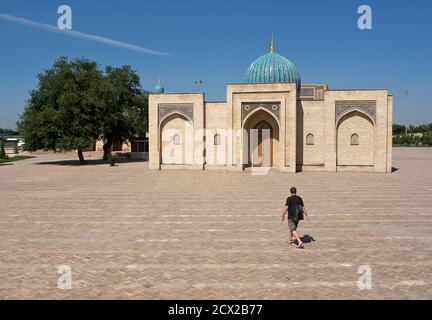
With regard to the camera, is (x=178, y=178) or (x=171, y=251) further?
(x=178, y=178)

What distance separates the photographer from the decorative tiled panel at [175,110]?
26.0 m

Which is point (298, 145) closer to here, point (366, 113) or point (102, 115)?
point (366, 113)

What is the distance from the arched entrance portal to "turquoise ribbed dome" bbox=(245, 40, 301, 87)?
4.38 m

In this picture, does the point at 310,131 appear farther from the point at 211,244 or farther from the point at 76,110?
the point at 211,244

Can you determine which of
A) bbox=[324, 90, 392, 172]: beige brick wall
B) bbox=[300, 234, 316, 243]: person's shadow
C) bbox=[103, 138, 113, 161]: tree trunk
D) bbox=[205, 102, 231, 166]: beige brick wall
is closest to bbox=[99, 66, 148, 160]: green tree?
bbox=[103, 138, 113, 161]: tree trunk

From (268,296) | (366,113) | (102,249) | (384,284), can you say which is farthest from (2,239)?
(366,113)

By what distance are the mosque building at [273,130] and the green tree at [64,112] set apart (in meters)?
5.55

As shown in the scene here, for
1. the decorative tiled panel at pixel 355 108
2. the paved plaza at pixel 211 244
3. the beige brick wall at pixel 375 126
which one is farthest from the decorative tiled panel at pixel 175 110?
the paved plaza at pixel 211 244

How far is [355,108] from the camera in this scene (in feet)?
79.2

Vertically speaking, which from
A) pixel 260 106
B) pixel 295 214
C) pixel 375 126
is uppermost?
pixel 260 106

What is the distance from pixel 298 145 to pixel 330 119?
2.50 meters

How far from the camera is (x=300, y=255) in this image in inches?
297

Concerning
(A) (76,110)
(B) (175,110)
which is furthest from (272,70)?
(A) (76,110)

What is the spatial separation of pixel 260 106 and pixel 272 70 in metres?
5.83
